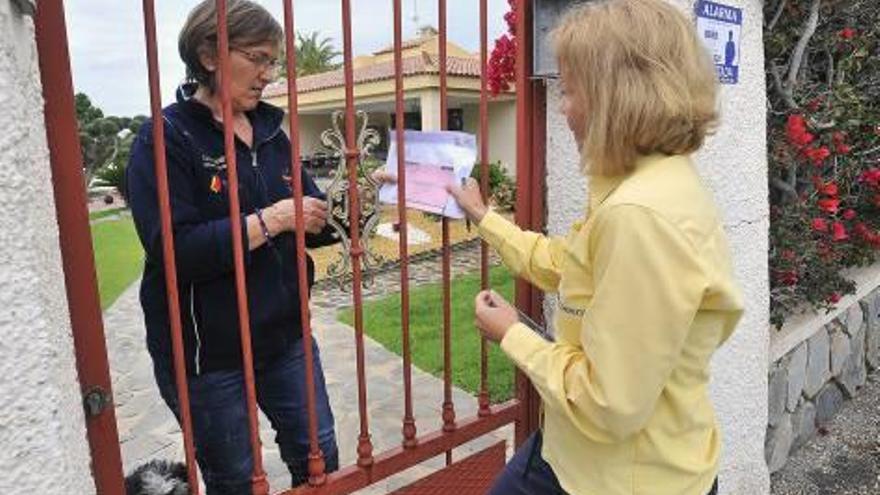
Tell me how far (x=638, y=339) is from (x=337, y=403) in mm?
4304

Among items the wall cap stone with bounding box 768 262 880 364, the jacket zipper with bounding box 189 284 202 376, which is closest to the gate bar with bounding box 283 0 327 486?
the jacket zipper with bounding box 189 284 202 376

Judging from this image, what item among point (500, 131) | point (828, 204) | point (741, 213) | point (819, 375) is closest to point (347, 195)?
point (741, 213)

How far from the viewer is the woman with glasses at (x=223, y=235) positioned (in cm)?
Answer: 183

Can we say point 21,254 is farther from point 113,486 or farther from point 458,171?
point 458,171

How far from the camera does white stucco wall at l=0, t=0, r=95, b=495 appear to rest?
39.9 inches

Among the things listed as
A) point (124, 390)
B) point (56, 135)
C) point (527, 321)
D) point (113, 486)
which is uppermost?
point (56, 135)

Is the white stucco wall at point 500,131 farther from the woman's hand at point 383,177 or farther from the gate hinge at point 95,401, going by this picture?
the gate hinge at point 95,401

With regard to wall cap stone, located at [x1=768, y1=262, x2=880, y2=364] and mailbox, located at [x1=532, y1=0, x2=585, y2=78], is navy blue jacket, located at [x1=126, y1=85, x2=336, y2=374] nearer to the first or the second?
mailbox, located at [x1=532, y1=0, x2=585, y2=78]

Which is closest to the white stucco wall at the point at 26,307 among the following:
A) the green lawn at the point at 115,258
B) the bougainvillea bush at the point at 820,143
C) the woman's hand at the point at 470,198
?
the woman's hand at the point at 470,198

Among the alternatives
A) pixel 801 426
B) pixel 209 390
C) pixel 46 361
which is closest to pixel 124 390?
pixel 209 390

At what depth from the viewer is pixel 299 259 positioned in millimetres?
1767

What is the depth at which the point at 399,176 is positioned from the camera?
196cm

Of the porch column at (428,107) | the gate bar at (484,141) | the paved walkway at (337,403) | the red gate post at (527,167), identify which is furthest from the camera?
the porch column at (428,107)

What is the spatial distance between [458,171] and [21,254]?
1.11m
